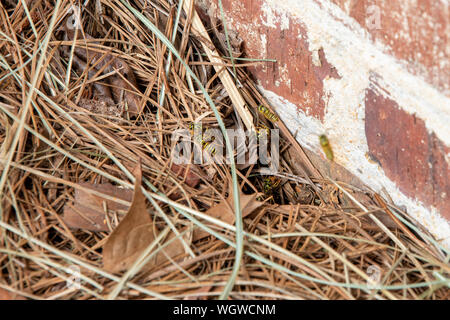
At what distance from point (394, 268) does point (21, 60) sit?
141 centimetres

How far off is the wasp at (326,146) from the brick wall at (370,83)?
2 centimetres

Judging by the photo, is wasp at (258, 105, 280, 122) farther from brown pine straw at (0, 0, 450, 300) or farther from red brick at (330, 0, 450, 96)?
red brick at (330, 0, 450, 96)

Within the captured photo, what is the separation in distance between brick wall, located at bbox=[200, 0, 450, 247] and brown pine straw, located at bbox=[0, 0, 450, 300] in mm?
96

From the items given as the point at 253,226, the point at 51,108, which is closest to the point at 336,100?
the point at 253,226

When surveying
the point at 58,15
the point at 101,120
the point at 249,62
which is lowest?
the point at 101,120

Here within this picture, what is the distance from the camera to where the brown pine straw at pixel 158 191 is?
113 cm

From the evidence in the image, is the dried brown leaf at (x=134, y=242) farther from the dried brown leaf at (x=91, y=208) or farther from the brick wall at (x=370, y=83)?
the brick wall at (x=370, y=83)

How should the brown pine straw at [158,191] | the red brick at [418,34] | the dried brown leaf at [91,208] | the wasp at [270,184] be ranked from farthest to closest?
the wasp at [270,184], the dried brown leaf at [91,208], the brown pine straw at [158,191], the red brick at [418,34]

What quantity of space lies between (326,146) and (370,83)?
29cm

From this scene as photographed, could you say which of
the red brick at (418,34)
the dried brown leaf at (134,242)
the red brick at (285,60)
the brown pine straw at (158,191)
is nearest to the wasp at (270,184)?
the brown pine straw at (158,191)

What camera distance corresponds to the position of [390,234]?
1308mm

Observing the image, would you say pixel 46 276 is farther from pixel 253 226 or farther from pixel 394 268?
pixel 394 268

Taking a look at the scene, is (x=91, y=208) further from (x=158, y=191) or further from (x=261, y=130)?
(x=261, y=130)
